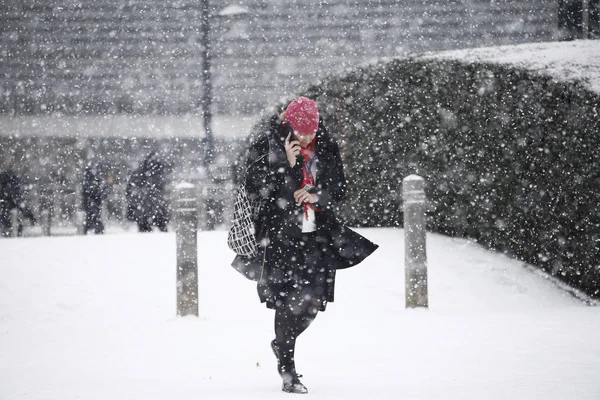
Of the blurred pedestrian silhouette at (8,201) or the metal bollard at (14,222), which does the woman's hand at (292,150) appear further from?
the blurred pedestrian silhouette at (8,201)

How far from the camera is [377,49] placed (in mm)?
18516

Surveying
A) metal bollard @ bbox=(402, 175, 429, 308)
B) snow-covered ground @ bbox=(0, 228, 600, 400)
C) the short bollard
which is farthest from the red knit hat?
metal bollard @ bbox=(402, 175, 429, 308)

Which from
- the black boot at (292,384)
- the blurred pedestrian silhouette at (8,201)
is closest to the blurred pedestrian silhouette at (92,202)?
the blurred pedestrian silhouette at (8,201)

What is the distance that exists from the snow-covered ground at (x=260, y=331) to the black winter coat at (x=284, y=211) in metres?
0.73

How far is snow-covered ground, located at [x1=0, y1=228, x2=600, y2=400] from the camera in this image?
475 cm

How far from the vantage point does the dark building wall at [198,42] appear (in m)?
18.5

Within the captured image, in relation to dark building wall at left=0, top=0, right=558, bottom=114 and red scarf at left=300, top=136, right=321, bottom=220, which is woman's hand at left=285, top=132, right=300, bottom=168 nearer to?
red scarf at left=300, top=136, right=321, bottom=220

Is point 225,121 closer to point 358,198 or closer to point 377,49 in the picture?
point 377,49

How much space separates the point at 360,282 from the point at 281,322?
3.98 m

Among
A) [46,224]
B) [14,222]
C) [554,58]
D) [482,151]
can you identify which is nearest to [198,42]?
[46,224]

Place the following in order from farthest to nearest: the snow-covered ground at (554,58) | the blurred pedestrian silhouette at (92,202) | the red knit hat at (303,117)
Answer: the blurred pedestrian silhouette at (92,202), the snow-covered ground at (554,58), the red knit hat at (303,117)

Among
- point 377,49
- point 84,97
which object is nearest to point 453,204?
point 377,49

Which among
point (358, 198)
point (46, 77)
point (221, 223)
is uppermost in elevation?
point (46, 77)

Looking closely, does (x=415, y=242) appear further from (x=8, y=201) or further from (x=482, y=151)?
(x=8, y=201)
